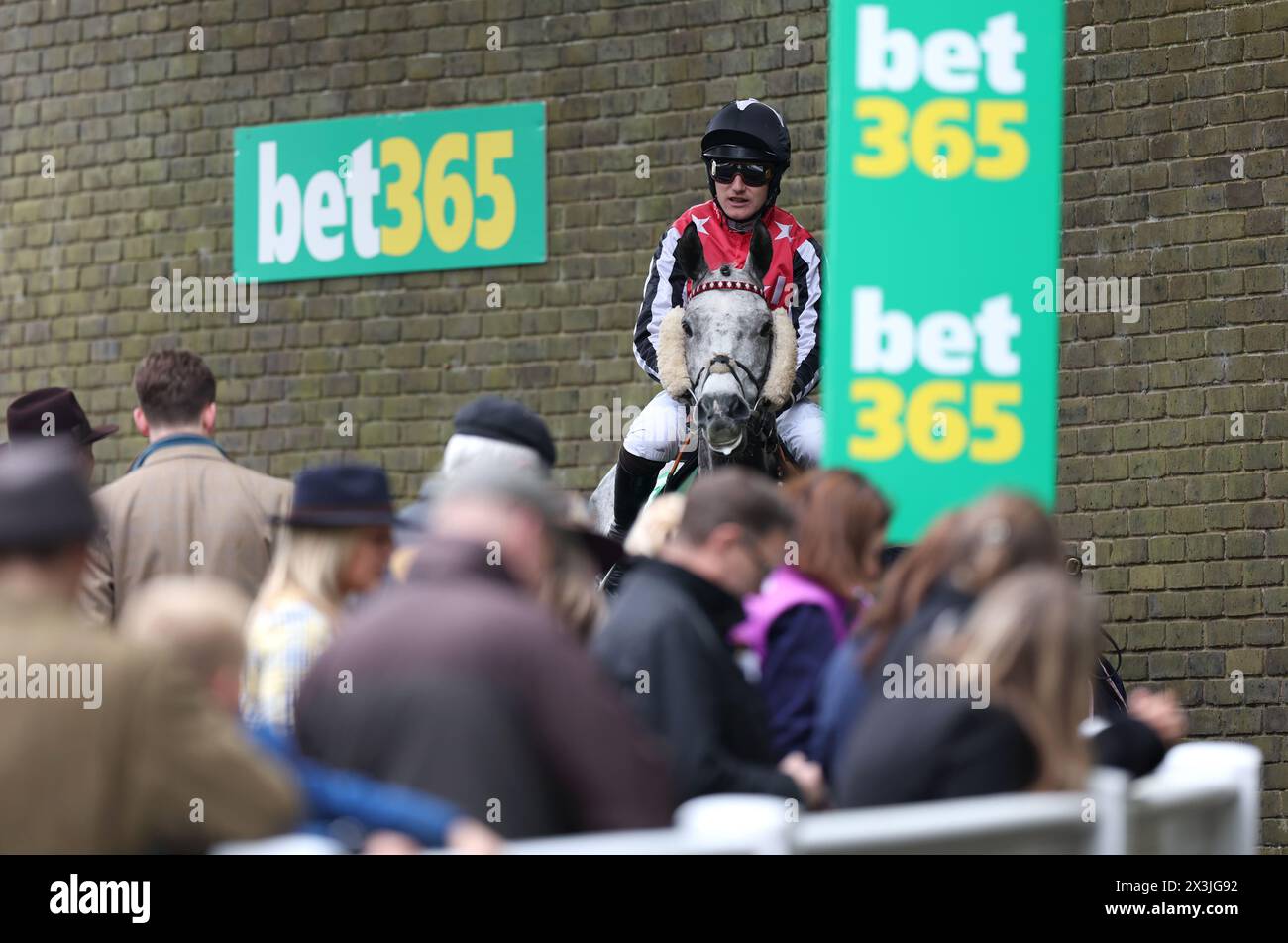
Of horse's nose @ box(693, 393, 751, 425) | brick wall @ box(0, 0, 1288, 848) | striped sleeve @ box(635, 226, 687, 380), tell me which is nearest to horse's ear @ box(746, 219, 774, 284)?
striped sleeve @ box(635, 226, 687, 380)

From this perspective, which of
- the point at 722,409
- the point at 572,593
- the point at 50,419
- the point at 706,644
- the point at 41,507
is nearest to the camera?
the point at 41,507

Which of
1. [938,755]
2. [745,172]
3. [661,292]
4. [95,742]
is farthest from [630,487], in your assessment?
[95,742]

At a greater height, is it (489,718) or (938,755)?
(489,718)

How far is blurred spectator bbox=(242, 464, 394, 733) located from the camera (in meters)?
4.52

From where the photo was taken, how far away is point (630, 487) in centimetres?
840

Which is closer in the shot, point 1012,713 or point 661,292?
point 1012,713

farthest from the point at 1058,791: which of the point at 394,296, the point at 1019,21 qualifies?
the point at 394,296

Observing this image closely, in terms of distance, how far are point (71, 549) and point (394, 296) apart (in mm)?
9922

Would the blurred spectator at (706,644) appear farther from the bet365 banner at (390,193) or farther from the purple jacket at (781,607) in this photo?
the bet365 banner at (390,193)

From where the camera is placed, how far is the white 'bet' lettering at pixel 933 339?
5.79 meters

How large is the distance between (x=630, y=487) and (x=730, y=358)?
103 centimetres

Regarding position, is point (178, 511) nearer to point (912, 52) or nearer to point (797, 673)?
point (797, 673)

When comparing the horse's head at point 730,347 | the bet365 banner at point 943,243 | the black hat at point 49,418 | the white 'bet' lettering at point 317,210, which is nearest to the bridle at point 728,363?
the horse's head at point 730,347

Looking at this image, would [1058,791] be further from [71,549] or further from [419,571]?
[71,549]
